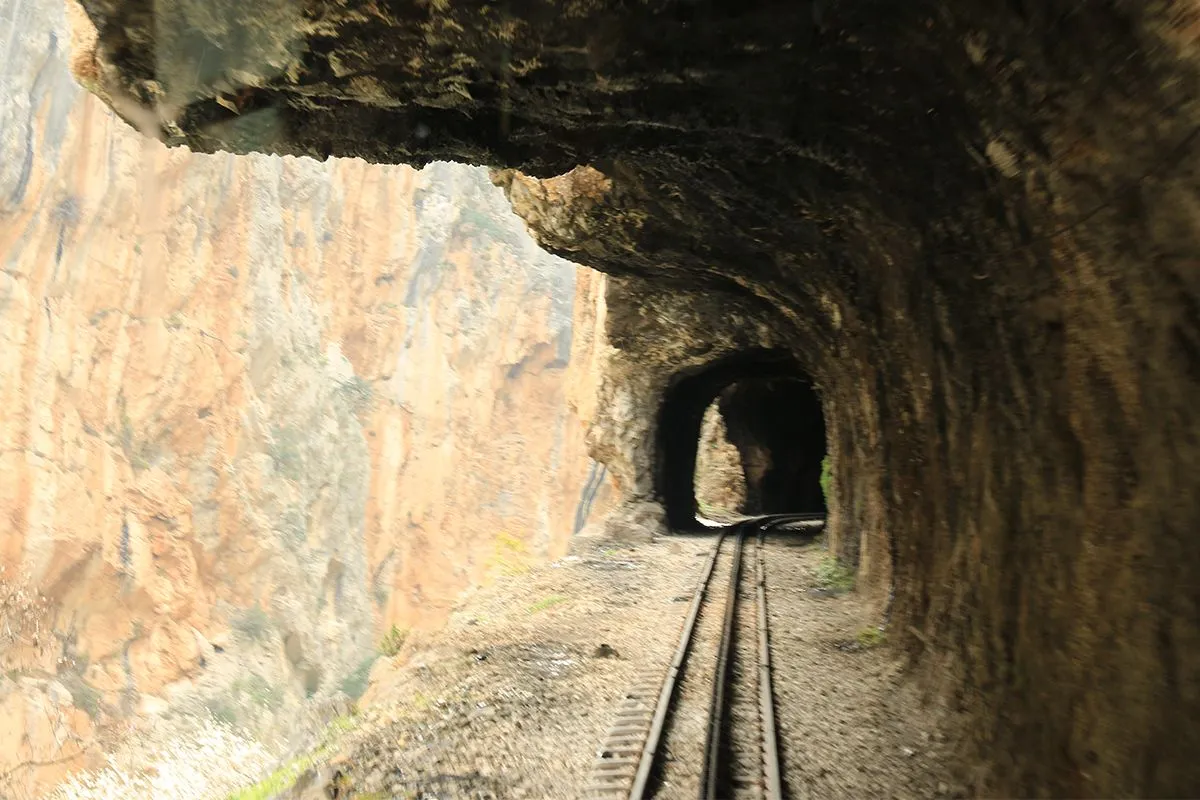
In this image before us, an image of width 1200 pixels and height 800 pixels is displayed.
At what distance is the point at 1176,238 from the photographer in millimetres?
2732

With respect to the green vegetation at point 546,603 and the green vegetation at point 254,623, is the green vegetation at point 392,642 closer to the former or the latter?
the green vegetation at point 546,603

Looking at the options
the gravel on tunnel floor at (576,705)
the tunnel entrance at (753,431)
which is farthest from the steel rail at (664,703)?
the tunnel entrance at (753,431)

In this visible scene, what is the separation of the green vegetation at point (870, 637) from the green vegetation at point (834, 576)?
2.59m

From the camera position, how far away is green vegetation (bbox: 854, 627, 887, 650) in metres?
8.58

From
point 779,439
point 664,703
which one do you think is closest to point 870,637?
point 664,703

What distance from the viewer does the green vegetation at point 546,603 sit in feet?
36.0

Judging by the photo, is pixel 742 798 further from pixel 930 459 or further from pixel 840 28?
pixel 840 28

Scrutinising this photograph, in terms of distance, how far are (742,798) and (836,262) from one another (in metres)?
4.84

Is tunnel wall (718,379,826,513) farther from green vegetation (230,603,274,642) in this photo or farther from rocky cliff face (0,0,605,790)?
green vegetation (230,603,274,642)

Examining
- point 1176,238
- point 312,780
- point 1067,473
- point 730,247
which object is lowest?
point 312,780

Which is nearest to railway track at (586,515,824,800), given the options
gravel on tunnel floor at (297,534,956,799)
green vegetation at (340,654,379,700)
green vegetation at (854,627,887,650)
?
gravel on tunnel floor at (297,534,956,799)

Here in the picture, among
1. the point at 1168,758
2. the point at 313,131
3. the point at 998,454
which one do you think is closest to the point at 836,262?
the point at 998,454

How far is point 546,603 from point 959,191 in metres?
8.38

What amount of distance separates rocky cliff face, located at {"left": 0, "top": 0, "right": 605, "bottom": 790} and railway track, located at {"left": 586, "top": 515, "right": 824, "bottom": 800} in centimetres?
1229
